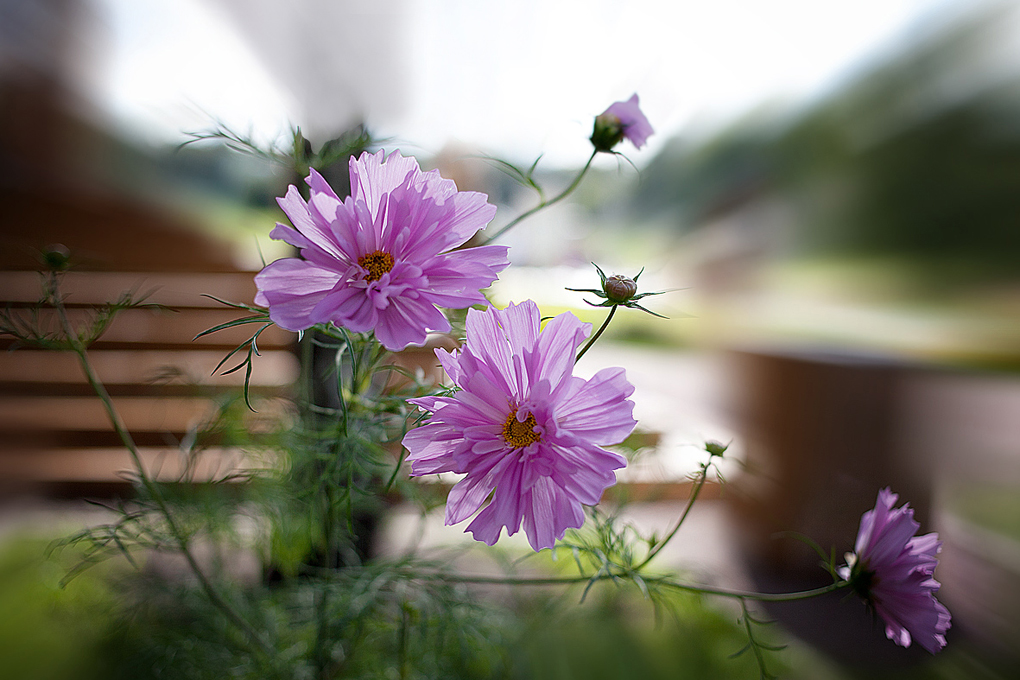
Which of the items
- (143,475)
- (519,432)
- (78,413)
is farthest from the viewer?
(78,413)

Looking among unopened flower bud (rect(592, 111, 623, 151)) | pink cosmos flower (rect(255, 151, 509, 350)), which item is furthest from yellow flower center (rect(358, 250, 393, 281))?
unopened flower bud (rect(592, 111, 623, 151))

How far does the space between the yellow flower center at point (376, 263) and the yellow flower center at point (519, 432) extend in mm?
74

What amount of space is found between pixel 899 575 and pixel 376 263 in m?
0.28

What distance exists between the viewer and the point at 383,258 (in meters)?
0.21

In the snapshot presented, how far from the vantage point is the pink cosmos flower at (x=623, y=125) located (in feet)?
0.96

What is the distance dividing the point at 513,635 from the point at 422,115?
3.55 feet

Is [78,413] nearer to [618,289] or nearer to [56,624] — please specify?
[56,624]

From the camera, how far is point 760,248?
205 cm

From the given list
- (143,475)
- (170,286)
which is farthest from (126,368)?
(143,475)

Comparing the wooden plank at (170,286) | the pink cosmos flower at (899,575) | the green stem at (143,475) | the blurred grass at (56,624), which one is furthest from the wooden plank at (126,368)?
the pink cosmos flower at (899,575)

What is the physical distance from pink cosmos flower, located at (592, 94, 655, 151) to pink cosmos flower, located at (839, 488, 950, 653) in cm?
22

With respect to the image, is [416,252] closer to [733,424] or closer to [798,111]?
[733,424]

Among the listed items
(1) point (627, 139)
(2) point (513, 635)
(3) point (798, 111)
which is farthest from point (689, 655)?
(3) point (798, 111)

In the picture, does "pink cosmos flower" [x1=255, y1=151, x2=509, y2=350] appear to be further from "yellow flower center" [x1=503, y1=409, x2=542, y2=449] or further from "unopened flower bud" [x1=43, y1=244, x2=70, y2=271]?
"unopened flower bud" [x1=43, y1=244, x2=70, y2=271]
